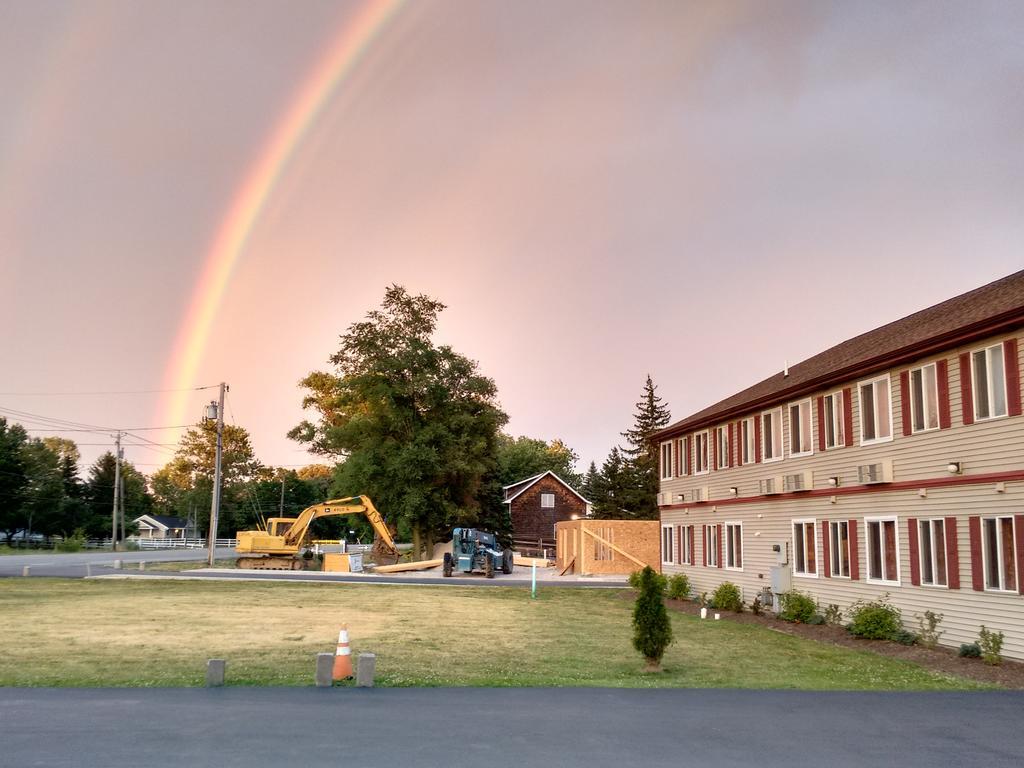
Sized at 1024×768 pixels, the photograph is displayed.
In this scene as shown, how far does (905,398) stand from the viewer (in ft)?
67.8

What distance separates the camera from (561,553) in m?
51.3

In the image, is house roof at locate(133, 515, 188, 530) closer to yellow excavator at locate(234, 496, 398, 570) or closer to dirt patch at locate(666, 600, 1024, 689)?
yellow excavator at locate(234, 496, 398, 570)

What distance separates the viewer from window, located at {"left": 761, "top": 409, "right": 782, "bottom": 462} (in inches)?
1081

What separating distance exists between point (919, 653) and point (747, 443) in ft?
40.9

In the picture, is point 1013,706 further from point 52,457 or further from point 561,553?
point 52,457

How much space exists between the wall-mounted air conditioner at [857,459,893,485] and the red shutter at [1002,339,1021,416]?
13.5 ft

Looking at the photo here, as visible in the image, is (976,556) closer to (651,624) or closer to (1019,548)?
(1019,548)

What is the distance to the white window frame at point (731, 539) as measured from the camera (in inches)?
1163

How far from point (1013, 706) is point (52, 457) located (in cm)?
10661

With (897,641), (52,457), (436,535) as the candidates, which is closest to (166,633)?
(897,641)

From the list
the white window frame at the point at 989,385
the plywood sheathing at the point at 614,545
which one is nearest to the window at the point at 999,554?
the white window frame at the point at 989,385

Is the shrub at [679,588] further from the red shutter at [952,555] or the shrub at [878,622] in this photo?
the red shutter at [952,555]

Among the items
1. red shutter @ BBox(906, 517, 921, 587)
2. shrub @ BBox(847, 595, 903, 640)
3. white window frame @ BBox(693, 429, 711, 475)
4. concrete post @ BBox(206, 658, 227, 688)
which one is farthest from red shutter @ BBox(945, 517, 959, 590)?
white window frame @ BBox(693, 429, 711, 475)

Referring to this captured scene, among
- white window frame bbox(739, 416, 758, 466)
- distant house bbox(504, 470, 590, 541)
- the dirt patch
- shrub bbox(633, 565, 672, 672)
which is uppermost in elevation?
white window frame bbox(739, 416, 758, 466)
